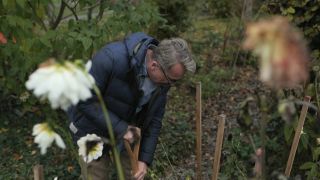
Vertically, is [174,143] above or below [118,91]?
below

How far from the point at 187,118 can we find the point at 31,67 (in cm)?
176

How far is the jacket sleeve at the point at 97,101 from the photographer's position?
2473mm

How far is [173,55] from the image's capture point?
2328 millimetres

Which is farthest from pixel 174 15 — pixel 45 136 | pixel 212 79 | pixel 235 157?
pixel 45 136

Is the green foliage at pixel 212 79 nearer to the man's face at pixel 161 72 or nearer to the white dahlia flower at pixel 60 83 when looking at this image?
the man's face at pixel 161 72

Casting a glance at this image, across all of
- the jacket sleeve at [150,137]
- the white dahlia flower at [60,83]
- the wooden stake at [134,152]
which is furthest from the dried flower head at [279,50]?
the jacket sleeve at [150,137]

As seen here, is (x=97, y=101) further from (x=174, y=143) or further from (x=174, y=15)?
(x=174, y=15)

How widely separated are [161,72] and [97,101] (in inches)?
13.9

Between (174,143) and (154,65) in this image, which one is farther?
(174,143)

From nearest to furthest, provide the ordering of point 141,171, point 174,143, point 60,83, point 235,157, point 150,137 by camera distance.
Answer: point 60,83
point 141,171
point 150,137
point 235,157
point 174,143

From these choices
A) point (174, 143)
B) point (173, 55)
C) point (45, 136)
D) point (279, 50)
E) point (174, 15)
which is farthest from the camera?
point (174, 15)

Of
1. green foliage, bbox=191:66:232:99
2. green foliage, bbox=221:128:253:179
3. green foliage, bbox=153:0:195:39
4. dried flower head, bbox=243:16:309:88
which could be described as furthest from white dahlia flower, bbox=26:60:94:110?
green foliage, bbox=153:0:195:39

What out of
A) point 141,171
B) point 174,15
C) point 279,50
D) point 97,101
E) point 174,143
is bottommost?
point 174,143

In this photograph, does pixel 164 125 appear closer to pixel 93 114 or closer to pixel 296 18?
pixel 296 18
